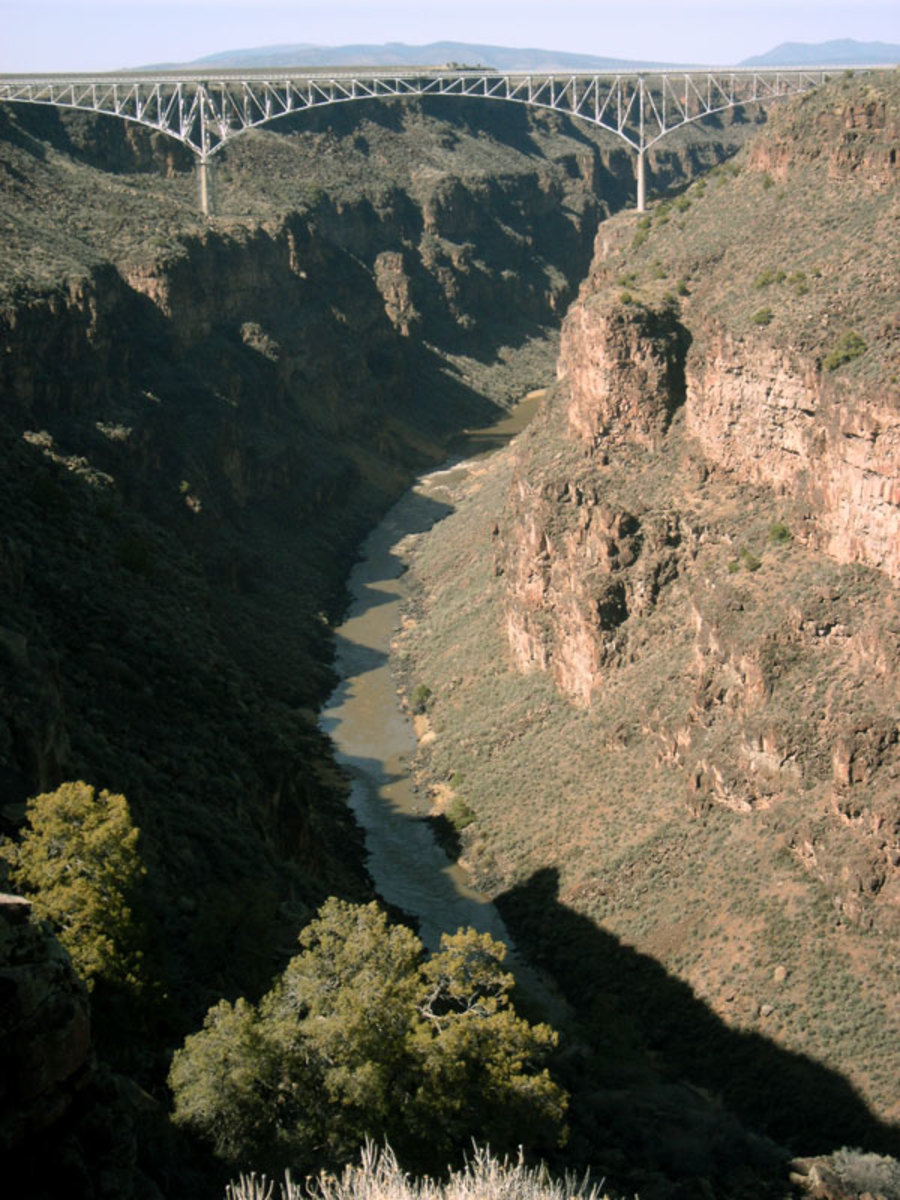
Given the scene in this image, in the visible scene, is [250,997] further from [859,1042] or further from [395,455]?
[395,455]

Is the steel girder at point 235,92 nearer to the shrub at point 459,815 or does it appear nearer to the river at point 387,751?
the river at point 387,751

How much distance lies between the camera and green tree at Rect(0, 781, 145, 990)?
82.6ft

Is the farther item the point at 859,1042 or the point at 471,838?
the point at 471,838

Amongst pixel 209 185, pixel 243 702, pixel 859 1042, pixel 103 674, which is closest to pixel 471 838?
pixel 243 702

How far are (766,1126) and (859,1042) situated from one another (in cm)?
325

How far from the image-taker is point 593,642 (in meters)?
52.6

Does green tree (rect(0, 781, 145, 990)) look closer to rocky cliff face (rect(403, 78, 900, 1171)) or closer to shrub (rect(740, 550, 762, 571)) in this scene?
rocky cliff face (rect(403, 78, 900, 1171))

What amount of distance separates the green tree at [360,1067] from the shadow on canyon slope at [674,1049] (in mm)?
4692

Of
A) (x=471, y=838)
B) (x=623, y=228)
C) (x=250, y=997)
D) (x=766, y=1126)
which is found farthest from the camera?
(x=623, y=228)

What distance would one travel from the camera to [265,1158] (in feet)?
73.2

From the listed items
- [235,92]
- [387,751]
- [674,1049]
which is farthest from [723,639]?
[235,92]

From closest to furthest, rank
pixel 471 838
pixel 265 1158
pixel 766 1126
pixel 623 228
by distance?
pixel 265 1158 < pixel 766 1126 < pixel 471 838 < pixel 623 228

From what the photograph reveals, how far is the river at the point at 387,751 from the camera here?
4712cm

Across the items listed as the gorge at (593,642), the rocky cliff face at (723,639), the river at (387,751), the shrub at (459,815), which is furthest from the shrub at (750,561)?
the river at (387,751)
